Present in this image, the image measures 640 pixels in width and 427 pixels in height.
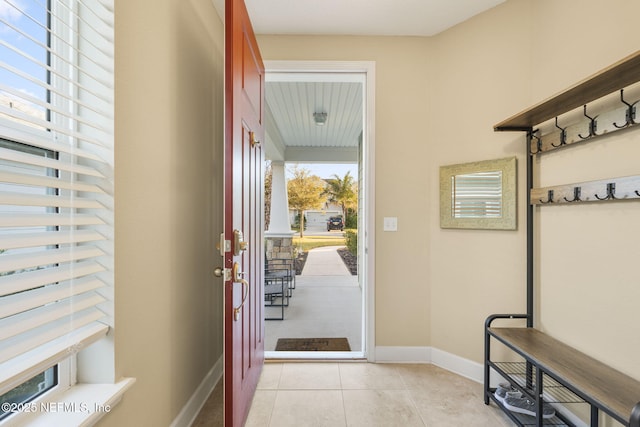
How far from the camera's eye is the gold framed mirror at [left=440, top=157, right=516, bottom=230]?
2.10 m

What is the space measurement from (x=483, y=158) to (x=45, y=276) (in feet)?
8.22

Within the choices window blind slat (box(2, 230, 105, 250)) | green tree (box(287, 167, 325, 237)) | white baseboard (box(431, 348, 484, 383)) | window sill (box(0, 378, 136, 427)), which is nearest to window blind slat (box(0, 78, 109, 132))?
window blind slat (box(2, 230, 105, 250))

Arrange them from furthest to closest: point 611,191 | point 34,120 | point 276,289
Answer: point 276,289 → point 611,191 → point 34,120

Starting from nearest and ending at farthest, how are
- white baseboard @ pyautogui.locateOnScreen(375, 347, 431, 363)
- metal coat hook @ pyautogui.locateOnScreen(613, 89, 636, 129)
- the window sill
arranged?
1. the window sill
2. metal coat hook @ pyautogui.locateOnScreen(613, 89, 636, 129)
3. white baseboard @ pyautogui.locateOnScreen(375, 347, 431, 363)

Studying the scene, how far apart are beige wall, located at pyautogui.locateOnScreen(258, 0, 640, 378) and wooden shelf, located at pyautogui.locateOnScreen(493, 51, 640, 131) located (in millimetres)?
207

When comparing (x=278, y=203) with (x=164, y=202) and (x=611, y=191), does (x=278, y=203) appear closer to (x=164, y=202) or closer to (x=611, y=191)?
(x=164, y=202)

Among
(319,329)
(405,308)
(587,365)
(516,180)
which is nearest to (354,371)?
(405,308)

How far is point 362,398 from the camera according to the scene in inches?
79.0

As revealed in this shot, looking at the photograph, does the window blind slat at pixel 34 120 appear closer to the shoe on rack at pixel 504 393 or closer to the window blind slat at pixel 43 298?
the window blind slat at pixel 43 298

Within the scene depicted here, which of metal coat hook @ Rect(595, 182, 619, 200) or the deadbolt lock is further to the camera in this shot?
the deadbolt lock

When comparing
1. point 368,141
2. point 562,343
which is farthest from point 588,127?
point 368,141

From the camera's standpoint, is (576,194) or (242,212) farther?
(242,212)

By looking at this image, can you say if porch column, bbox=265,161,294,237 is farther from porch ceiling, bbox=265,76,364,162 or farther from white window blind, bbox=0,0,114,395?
white window blind, bbox=0,0,114,395

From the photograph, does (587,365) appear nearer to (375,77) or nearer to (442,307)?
(442,307)
